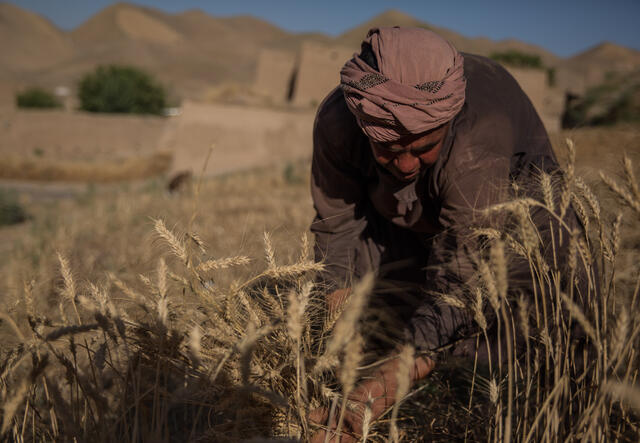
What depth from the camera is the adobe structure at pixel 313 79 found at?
11.2 meters

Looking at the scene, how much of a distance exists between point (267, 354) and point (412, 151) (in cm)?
72

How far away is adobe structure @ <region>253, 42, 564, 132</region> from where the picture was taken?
36.6ft

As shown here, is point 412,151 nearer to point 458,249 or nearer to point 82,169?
point 458,249

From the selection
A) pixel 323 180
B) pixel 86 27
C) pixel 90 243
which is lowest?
pixel 90 243

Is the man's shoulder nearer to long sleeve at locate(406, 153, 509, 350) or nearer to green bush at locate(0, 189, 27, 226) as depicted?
long sleeve at locate(406, 153, 509, 350)

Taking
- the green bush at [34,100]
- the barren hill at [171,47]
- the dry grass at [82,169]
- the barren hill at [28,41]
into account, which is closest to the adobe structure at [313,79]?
the dry grass at [82,169]

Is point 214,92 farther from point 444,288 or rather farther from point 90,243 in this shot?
point 444,288

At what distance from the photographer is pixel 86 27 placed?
264 feet

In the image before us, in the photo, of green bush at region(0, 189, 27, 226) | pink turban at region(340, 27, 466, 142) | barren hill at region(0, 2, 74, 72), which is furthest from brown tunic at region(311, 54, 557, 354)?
barren hill at region(0, 2, 74, 72)

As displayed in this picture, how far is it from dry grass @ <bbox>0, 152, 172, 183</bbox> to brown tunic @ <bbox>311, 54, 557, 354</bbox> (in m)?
14.3

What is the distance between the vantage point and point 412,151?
1.39 metres

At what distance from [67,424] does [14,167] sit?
1640 centimetres

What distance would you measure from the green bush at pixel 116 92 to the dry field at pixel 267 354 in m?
25.8

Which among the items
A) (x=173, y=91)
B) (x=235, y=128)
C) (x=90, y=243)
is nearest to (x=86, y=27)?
(x=173, y=91)
